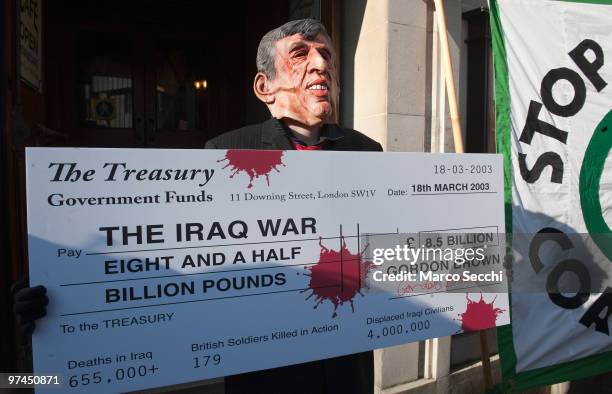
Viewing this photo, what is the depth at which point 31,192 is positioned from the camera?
1123mm

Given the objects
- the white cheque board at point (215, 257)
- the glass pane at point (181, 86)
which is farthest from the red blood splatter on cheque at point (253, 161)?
the glass pane at point (181, 86)

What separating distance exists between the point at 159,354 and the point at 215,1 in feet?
12.5

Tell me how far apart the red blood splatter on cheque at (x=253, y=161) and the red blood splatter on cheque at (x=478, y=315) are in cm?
101

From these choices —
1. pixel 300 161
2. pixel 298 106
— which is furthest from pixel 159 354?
pixel 298 106

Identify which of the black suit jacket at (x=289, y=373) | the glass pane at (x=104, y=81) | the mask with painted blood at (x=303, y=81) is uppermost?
the glass pane at (x=104, y=81)

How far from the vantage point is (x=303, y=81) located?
5.19 ft

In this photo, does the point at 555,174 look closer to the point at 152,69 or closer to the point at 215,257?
the point at 215,257

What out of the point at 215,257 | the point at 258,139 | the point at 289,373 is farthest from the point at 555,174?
the point at 215,257

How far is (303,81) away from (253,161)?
431mm

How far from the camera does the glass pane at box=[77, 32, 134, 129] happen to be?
3689 millimetres

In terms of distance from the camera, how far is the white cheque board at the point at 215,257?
1.16 metres

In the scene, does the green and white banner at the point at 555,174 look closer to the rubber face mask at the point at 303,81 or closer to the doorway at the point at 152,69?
the rubber face mask at the point at 303,81

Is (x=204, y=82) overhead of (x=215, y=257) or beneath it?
overhead

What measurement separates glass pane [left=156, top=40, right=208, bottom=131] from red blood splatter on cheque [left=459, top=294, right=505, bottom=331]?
328 cm
